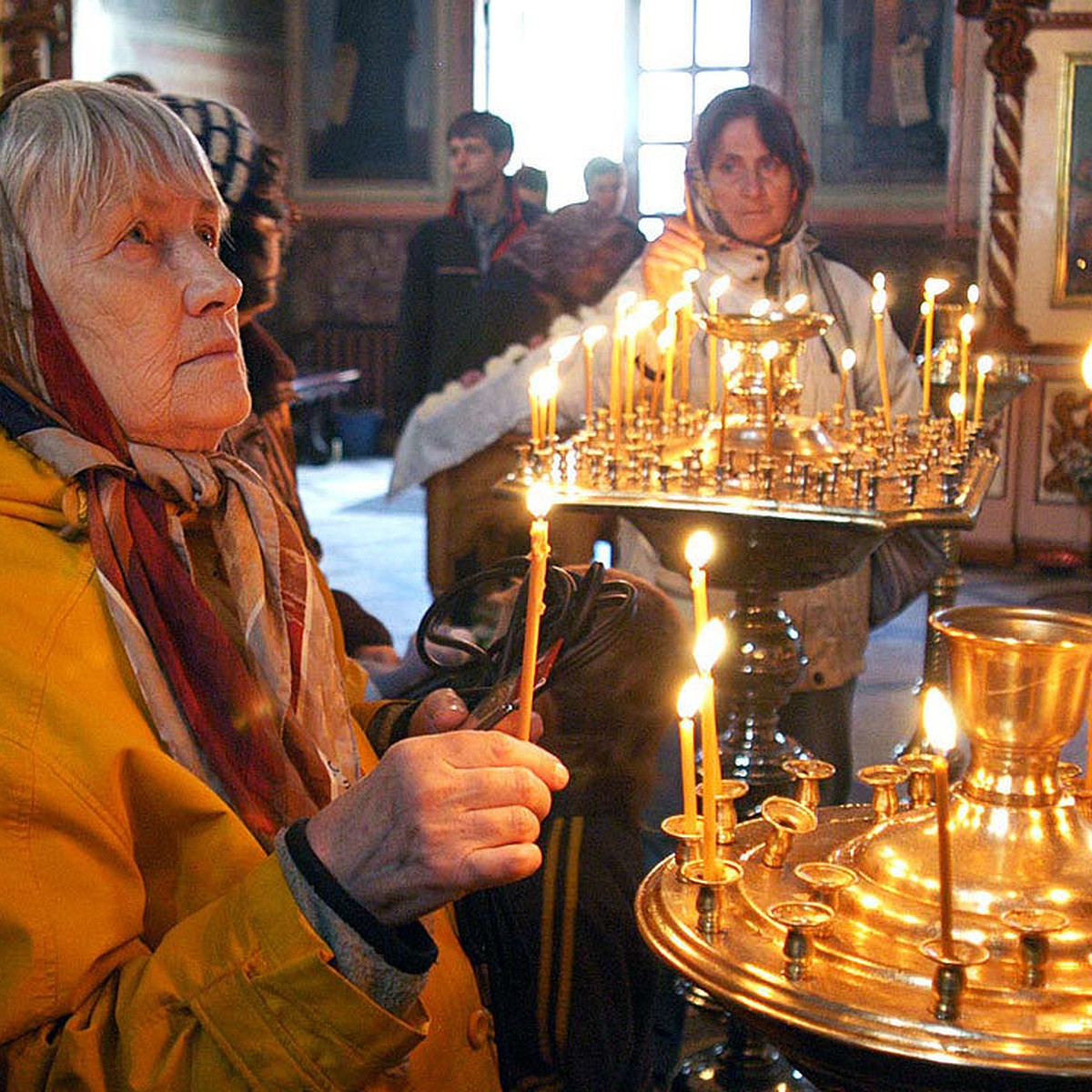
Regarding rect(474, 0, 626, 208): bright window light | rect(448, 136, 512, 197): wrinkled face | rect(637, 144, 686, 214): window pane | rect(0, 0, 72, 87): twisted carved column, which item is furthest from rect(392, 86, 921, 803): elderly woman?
rect(474, 0, 626, 208): bright window light

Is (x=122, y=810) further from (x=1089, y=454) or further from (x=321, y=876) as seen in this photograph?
(x=1089, y=454)

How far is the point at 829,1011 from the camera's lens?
3.31 feet

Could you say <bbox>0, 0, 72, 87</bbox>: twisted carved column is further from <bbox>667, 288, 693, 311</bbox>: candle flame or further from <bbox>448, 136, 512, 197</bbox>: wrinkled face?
<bbox>667, 288, 693, 311</bbox>: candle flame

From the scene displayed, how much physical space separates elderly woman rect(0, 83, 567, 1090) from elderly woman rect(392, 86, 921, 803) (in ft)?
6.77

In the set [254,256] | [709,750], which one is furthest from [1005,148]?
[709,750]

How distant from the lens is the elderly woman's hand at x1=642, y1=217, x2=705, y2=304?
3.67 meters

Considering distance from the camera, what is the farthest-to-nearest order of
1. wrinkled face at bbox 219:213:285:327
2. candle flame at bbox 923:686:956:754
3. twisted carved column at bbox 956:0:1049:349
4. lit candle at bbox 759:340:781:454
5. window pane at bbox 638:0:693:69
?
window pane at bbox 638:0:693:69, twisted carved column at bbox 956:0:1049:349, lit candle at bbox 759:340:781:454, wrinkled face at bbox 219:213:285:327, candle flame at bbox 923:686:956:754

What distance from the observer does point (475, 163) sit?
632cm

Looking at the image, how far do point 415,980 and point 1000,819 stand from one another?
0.46 m

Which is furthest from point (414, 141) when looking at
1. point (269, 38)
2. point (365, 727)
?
A: point (365, 727)

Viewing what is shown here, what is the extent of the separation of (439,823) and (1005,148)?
713cm

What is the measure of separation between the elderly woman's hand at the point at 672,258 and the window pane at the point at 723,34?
29.5 ft

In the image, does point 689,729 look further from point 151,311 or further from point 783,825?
point 151,311

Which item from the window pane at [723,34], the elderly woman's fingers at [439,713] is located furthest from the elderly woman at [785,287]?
the window pane at [723,34]
